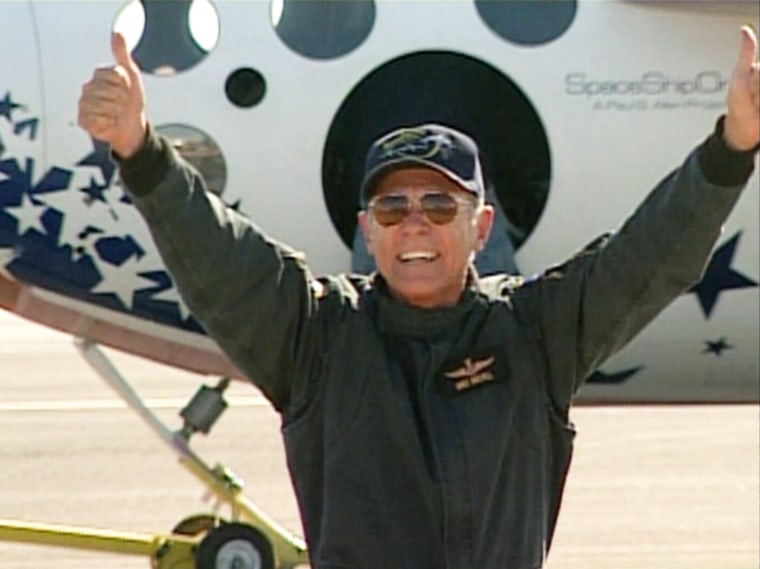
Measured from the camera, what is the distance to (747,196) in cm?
769

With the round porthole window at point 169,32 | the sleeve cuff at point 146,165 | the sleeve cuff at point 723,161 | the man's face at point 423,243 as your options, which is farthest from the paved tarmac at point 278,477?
the sleeve cuff at point 146,165

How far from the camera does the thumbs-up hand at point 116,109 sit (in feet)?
11.3

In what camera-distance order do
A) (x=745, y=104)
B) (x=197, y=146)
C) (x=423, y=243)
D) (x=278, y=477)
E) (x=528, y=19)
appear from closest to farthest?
(x=745, y=104) < (x=423, y=243) < (x=197, y=146) < (x=528, y=19) < (x=278, y=477)

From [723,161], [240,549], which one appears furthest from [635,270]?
[240,549]

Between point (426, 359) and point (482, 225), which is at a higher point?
point (482, 225)

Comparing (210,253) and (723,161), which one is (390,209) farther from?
(723,161)

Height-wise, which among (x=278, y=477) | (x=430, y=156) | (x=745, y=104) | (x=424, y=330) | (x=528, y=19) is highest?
(x=745, y=104)

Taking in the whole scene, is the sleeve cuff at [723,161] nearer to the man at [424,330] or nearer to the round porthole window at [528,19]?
the man at [424,330]

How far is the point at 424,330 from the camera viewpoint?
12.0ft

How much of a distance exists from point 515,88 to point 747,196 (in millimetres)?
875

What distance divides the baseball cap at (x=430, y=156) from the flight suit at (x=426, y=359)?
183 mm

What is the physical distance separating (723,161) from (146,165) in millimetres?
891

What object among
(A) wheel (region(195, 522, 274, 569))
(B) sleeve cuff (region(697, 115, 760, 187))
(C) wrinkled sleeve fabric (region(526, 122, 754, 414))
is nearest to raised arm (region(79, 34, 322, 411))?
(C) wrinkled sleeve fabric (region(526, 122, 754, 414))

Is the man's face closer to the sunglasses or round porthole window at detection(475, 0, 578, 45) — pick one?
the sunglasses
